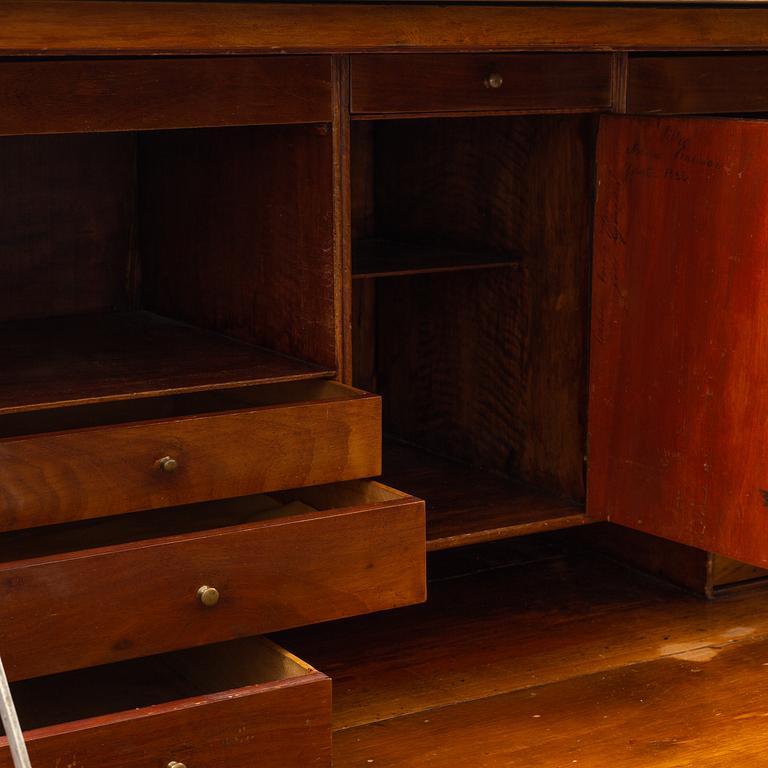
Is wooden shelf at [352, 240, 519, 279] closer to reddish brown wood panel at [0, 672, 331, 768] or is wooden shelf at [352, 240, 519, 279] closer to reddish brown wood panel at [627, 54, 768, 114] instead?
reddish brown wood panel at [627, 54, 768, 114]

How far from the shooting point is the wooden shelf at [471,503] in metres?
1.79

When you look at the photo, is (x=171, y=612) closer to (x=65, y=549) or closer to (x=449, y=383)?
(x=65, y=549)

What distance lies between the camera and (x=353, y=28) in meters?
1.51

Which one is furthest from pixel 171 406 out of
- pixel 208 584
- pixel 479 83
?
pixel 479 83

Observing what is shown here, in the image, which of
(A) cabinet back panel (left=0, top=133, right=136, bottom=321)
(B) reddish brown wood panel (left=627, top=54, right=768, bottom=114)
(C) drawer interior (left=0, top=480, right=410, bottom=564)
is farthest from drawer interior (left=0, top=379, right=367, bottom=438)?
(B) reddish brown wood panel (left=627, top=54, right=768, bottom=114)

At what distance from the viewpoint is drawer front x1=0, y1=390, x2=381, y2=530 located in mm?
1376

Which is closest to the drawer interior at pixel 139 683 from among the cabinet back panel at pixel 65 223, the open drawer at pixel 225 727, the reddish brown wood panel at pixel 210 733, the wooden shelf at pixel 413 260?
the open drawer at pixel 225 727

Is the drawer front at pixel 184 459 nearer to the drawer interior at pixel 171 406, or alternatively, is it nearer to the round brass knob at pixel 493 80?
the drawer interior at pixel 171 406

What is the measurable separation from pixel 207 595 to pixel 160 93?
0.54 meters

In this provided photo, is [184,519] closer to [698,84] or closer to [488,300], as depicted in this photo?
[488,300]

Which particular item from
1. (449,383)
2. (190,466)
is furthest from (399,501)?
(449,383)

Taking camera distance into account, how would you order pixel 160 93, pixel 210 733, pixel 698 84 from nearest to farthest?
1. pixel 210 733
2. pixel 160 93
3. pixel 698 84

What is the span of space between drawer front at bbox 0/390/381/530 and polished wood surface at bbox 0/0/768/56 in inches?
15.6

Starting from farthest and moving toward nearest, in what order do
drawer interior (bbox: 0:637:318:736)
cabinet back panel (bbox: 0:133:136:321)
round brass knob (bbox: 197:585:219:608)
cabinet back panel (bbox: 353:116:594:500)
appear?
1. cabinet back panel (bbox: 0:133:136:321)
2. cabinet back panel (bbox: 353:116:594:500)
3. drawer interior (bbox: 0:637:318:736)
4. round brass knob (bbox: 197:585:219:608)
